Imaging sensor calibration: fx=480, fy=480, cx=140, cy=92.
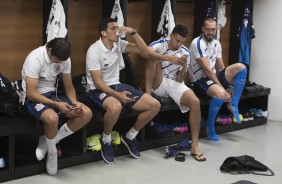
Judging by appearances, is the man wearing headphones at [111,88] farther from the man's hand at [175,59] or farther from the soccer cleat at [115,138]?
the man's hand at [175,59]

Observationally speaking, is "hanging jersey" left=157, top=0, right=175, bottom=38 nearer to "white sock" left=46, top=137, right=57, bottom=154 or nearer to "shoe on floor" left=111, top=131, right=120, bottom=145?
"shoe on floor" left=111, top=131, right=120, bottom=145

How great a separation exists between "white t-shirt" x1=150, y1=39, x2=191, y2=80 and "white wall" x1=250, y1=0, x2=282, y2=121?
1.78m

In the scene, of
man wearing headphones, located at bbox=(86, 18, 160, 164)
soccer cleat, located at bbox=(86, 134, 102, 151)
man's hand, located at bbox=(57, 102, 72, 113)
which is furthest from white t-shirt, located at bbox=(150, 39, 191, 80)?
man's hand, located at bbox=(57, 102, 72, 113)

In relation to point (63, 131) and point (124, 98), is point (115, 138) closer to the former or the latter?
point (124, 98)

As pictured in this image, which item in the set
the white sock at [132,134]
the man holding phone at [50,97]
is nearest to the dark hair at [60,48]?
the man holding phone at [50,97]

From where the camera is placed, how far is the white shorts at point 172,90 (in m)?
4.57

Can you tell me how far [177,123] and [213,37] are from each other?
0.99m

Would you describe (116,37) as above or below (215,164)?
above

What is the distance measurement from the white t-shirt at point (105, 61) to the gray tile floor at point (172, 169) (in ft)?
2.36

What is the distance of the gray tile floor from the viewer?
3.72m

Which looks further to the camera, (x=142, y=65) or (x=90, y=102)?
(x=142, y=65)

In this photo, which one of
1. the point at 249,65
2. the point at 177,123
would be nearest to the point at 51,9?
the point at 177,123

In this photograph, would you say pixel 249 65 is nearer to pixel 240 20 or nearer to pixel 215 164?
pixel 240 20

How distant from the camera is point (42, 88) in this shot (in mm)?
3803
